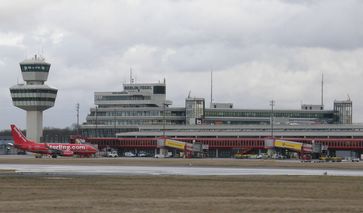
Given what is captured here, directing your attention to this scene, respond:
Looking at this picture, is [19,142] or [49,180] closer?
[49,180]

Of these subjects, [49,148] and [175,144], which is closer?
[49,148]

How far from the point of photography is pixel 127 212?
3753 cm

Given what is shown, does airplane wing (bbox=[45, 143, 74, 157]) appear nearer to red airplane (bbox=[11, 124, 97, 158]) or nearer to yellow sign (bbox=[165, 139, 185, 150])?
red airplane (bbox=[11, 124, 97, 158])

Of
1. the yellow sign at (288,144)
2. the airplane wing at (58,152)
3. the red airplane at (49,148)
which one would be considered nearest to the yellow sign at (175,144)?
the yellow sign at (288,144)

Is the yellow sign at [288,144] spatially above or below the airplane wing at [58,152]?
above

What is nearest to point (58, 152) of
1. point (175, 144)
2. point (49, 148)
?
point (49, 148)

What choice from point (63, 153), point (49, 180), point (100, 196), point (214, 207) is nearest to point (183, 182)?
point (49, 180)

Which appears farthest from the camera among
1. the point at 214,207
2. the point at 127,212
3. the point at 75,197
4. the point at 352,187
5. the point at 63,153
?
the point at 63,153

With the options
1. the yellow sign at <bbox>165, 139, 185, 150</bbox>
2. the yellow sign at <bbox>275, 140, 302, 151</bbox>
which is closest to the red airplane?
the yellow sign at <bbox>165, 139, 185, 150</bbox>

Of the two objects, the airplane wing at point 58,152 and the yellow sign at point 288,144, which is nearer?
the airplane wing at point 58,152

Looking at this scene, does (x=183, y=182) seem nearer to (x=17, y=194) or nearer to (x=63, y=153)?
(x=17, y=194)

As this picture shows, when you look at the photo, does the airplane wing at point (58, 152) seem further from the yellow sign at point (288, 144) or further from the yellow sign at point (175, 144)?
the yellow sign at point (288, 144)

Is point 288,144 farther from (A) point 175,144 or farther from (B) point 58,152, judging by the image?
(B) point 58,152

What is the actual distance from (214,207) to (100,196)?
9.28m
